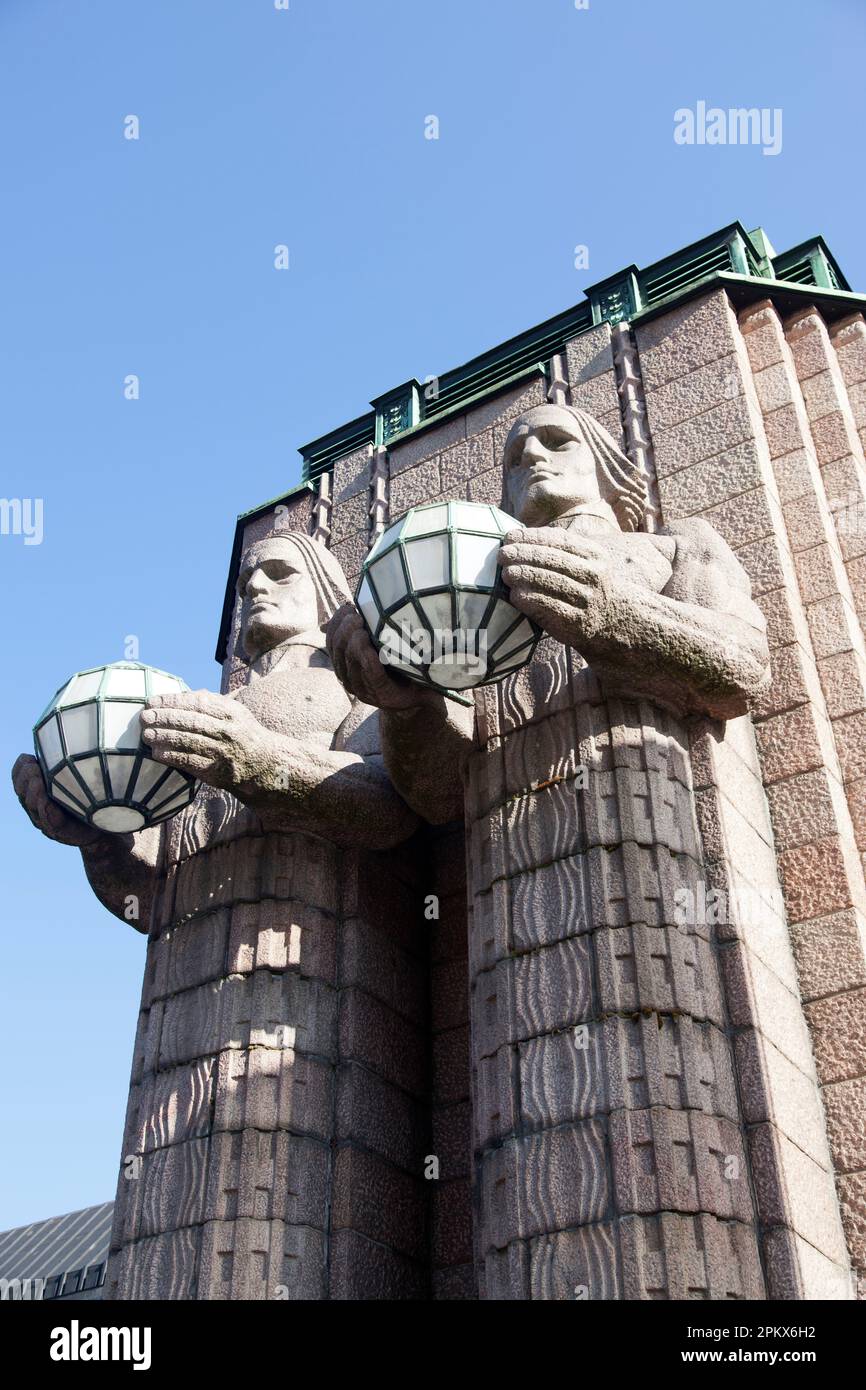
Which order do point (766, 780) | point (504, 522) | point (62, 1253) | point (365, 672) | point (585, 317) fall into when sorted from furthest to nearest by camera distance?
point (62, 1253) → point (585, 317) → point (766, 780) → point (365, 672) → point (504, 522)

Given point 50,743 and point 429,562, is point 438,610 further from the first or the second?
point 50,743

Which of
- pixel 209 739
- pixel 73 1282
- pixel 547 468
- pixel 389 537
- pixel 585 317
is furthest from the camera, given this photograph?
pixel 73 1282

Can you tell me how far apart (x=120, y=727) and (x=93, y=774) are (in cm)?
27

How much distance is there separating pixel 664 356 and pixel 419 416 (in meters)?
2.57

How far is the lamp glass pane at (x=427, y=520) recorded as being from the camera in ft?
21.4

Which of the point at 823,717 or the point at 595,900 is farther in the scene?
the point at 823,717

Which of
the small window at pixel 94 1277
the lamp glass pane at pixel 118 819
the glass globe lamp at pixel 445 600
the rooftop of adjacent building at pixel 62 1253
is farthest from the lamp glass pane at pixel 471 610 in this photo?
the small window at pixel 94 1277

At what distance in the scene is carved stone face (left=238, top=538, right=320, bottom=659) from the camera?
8.94 m

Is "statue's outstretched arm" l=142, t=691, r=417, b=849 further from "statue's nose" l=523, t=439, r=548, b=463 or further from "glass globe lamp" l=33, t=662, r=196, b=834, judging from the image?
"statue's nose" l=523, t=439, r=548, b=463

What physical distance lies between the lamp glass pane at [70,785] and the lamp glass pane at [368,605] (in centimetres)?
179

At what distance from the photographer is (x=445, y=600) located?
6.40 metres

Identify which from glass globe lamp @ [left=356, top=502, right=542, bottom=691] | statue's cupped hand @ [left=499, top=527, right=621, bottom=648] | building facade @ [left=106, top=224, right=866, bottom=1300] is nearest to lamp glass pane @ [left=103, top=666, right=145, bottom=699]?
building facade @ [left=106, top=224, right=866, bottom=1300]

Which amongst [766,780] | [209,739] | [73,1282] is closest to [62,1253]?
[73,1282]
